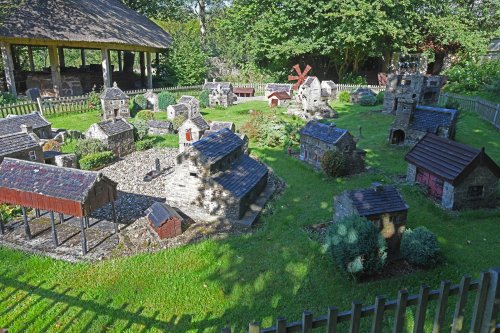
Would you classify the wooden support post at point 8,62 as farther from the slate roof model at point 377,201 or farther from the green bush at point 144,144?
the slate roof model at point 377,201

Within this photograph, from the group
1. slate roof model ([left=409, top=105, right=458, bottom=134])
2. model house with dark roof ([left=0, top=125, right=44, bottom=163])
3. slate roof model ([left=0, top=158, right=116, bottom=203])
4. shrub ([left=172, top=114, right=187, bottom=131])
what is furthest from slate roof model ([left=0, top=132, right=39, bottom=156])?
slate roof model ([left=409, top=105, right=458, bottom=134])

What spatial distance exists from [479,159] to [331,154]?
234 inches

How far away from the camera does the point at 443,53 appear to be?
42.4 metres

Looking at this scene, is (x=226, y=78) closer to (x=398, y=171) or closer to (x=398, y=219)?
(x=398, y=171)

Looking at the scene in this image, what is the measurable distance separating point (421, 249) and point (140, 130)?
18522 millimetres

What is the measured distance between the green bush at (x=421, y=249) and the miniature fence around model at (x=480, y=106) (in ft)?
59.7

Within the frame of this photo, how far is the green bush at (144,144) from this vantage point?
2225 cm

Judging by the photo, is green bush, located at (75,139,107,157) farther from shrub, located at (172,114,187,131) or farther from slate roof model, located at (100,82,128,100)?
slate roof model, located at (100,82,128,100)

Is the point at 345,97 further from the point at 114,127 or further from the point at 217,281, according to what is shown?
the point at 217,281

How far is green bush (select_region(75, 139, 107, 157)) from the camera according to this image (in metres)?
19.5

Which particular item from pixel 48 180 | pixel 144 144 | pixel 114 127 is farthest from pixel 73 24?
pixel 48 180

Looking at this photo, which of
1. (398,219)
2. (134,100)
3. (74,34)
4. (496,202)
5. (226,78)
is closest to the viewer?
(398,219)

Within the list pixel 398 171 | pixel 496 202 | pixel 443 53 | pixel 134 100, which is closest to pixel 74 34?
pixel 134 100

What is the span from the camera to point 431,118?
19.7 meters
